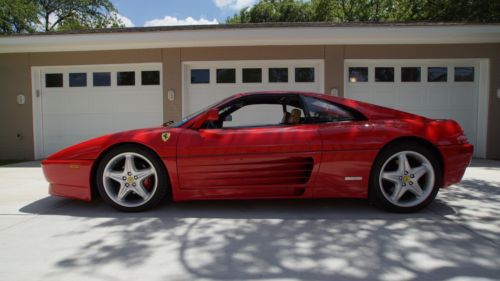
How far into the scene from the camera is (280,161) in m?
3.68

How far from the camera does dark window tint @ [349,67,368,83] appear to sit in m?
8.42

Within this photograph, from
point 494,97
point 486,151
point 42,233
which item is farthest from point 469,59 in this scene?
point 42,233

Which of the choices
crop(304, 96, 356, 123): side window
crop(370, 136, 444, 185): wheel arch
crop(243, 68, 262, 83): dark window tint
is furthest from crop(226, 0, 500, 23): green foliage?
crop(304, 96, 356, 123): side window

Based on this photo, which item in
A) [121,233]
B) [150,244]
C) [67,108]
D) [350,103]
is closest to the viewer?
[150,244]

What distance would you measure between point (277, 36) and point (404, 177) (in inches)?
200

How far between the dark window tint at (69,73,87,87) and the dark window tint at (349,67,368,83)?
634 cm

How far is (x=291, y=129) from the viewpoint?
376 cm

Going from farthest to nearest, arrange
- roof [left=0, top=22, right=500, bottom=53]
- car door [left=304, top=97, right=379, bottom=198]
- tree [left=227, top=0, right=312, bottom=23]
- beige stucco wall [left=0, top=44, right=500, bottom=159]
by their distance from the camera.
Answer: tree [left=227, top=0, right=312, bottom=23] → beige stucco wall [left=0, top=44, right=500, bottom=159] → roof [left=0, top=22, right=500, bottom=53] → car door [left=304, top=97, right=379, bottom=198]

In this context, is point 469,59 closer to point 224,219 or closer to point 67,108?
point 224,219

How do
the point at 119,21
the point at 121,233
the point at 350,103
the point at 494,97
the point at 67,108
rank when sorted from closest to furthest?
the point at 121,233 → the point at 350,103 → the point at 494,97 → the point at 67,108 → the point at 119,21

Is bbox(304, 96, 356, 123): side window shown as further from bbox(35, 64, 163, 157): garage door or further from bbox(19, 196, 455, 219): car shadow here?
bbox(35, 64, 163, 157): garage door

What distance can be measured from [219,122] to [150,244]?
1.64m

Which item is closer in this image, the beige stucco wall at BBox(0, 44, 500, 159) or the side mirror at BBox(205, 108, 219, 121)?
the side mirror at BBox(205, 108, 219, 121)

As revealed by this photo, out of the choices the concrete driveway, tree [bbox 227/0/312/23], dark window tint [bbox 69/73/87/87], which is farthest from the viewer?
tree [bbox 227/0/312/23]
